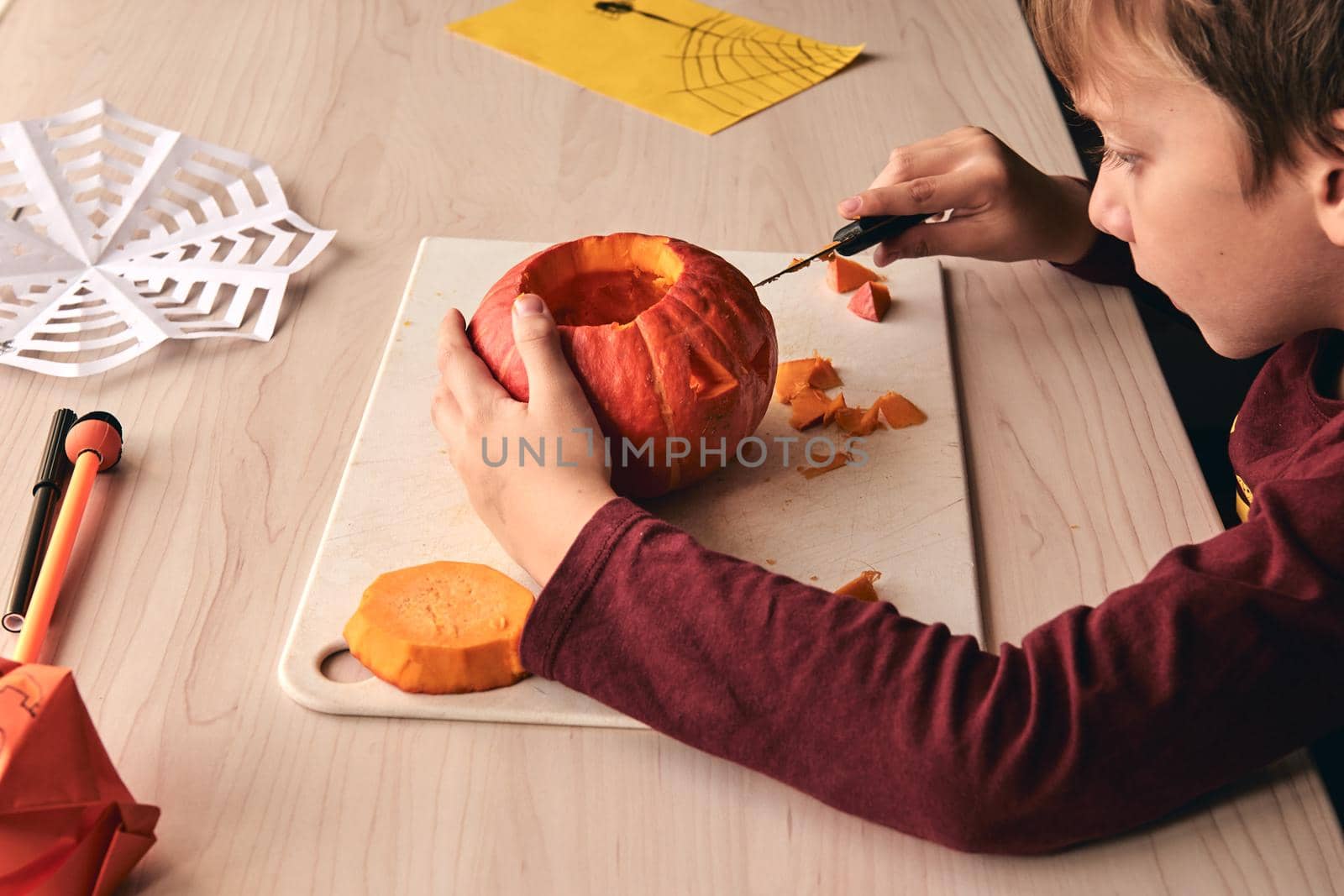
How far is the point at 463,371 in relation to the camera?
32.5 inches

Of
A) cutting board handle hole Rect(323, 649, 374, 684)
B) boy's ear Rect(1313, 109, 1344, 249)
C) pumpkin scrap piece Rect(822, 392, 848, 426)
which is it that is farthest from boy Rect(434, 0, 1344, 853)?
pumpkin scrap piece Rect(822, 392, 848, 426)

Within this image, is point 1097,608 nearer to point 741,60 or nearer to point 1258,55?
point 1258,55

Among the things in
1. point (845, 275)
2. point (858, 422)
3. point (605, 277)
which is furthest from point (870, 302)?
point (605, 277)

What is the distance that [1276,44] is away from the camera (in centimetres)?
65

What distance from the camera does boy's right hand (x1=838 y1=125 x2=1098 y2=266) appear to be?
1.04 metres

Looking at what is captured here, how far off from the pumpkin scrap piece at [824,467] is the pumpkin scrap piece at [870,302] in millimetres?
172

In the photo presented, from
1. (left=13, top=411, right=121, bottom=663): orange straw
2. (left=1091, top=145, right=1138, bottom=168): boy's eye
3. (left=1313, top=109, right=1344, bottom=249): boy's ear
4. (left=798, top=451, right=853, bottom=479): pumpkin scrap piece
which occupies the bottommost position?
(left=798, top=451, right=853, bottom=479): pumpkin scrap piece

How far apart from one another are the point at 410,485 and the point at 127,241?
43 centimetres

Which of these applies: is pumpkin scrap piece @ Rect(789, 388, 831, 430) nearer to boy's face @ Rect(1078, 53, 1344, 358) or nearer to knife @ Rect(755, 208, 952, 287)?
knife @ Rect(755, 208, 952, 287)

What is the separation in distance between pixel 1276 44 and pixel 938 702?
0.39 m

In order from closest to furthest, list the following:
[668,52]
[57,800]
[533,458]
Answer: [57,800] → [533,458] → [668,52]

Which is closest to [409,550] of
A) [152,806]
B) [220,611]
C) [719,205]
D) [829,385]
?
Answer: [220,611]

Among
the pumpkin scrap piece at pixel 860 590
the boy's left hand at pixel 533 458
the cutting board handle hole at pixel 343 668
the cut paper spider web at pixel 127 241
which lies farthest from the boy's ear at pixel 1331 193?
the cut paper spider web at pixel 127 241

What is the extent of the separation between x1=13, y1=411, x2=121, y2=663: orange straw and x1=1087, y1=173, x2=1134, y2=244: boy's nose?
2.29ft
